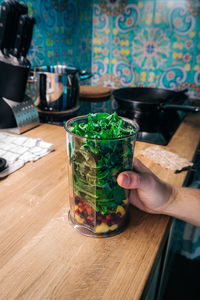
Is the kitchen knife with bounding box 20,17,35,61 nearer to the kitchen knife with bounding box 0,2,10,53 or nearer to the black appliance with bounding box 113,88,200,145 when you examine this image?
the kitchen knife with bounding box 0,2,10,53

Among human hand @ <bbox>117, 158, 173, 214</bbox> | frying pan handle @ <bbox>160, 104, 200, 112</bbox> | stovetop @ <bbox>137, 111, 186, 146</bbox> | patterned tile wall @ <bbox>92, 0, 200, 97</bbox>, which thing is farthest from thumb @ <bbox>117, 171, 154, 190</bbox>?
patterned tile wall @ <bbox>92, 0, 200, 97</bbox>

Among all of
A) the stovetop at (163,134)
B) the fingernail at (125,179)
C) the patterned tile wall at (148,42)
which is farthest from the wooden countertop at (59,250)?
the patterned tile wall at (148,42)

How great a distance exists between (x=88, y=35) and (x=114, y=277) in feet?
6.27

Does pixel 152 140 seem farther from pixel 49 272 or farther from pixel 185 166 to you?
pixel 49 272

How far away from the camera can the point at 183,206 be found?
0.58m

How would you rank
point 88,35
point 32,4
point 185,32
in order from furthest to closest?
point 88,35 → point 185,32 → point 32,4

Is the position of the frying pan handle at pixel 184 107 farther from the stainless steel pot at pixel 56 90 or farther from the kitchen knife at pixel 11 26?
the kitchen knife at pixel 11 26

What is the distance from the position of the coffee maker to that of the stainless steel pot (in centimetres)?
11

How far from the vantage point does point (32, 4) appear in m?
1.31

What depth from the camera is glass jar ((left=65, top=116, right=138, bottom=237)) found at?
46 cm

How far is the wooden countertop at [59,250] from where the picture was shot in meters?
0.40

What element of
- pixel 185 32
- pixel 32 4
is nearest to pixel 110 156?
pixel 32 4

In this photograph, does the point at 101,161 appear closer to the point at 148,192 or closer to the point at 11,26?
the point at 148,192

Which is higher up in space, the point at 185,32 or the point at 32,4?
the point at 32,4
